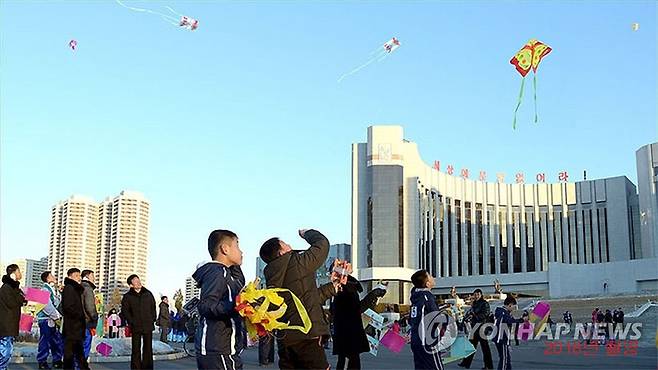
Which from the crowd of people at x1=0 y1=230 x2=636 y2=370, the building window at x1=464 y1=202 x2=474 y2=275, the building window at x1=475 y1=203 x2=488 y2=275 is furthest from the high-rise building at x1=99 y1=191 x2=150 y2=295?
the crowd of people at x1=0 y1=230 x2=636 y2=370

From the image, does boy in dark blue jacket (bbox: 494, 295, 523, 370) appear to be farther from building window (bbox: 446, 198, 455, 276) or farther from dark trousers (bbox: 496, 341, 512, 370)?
building window (bbox: 446, 198, 455, 276)

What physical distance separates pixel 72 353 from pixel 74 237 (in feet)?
286

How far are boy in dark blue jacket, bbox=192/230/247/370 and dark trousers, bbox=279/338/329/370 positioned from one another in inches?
32.9

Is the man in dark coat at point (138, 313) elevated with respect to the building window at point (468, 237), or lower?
lower

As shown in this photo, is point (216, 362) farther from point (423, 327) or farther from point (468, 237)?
point (468, 237)

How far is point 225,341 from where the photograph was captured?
5.10 m

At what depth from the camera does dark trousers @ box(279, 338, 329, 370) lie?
6.01 m

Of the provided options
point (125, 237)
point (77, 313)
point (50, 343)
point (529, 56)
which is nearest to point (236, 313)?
point (77, 313)

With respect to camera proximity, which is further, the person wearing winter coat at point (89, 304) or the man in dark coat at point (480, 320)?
the man in dark coat at point (480, 320)

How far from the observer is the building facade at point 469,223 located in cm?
8169

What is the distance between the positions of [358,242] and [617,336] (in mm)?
52472

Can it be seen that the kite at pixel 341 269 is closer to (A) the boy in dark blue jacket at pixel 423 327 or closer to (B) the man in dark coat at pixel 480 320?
(A) the boy in dark blue jacket at pixel 423 327

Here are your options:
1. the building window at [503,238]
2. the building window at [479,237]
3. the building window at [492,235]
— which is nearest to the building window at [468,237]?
the building window at [479,237]

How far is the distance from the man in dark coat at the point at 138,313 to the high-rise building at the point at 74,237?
8559cm
